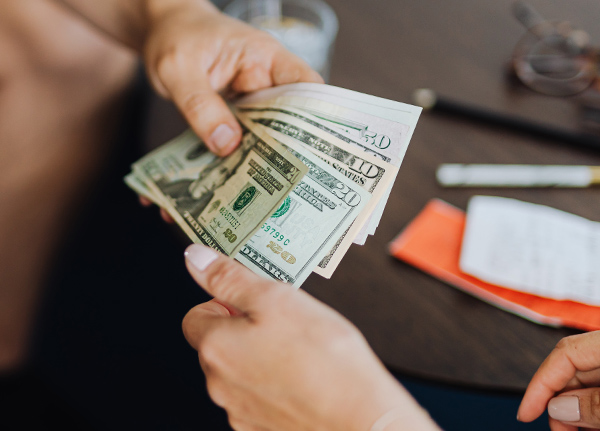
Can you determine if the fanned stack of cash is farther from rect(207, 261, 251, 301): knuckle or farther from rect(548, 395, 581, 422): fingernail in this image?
rect(548, 395, 581, 422): fingernail

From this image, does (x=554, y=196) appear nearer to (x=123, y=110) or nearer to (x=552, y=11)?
(x=552, y=11)

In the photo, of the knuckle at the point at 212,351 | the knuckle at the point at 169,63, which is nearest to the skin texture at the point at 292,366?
the knuckle at the point at 212,351

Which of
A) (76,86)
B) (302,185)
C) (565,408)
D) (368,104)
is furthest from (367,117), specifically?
(76,86)

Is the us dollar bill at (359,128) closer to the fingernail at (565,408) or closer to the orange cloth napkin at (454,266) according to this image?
the orange cloth napkin at (454,266)

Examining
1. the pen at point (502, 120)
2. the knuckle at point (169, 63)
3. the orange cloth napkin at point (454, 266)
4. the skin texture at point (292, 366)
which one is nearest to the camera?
the skin texture at point (292, 366)

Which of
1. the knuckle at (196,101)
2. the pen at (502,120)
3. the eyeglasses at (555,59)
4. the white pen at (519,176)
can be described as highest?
the eyeglasses at (555,59)

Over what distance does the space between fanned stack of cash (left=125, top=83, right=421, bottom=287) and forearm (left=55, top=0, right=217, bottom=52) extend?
16.5 inches

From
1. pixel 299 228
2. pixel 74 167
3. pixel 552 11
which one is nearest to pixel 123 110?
pixel 74 167

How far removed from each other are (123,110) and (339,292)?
1049 mm

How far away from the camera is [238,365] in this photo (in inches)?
16.5

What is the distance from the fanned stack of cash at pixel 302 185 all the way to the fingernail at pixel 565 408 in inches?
13.0

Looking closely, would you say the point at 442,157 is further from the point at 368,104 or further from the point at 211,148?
the point at 211,148

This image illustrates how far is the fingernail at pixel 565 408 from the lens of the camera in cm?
52

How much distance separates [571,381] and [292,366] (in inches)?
16.4
